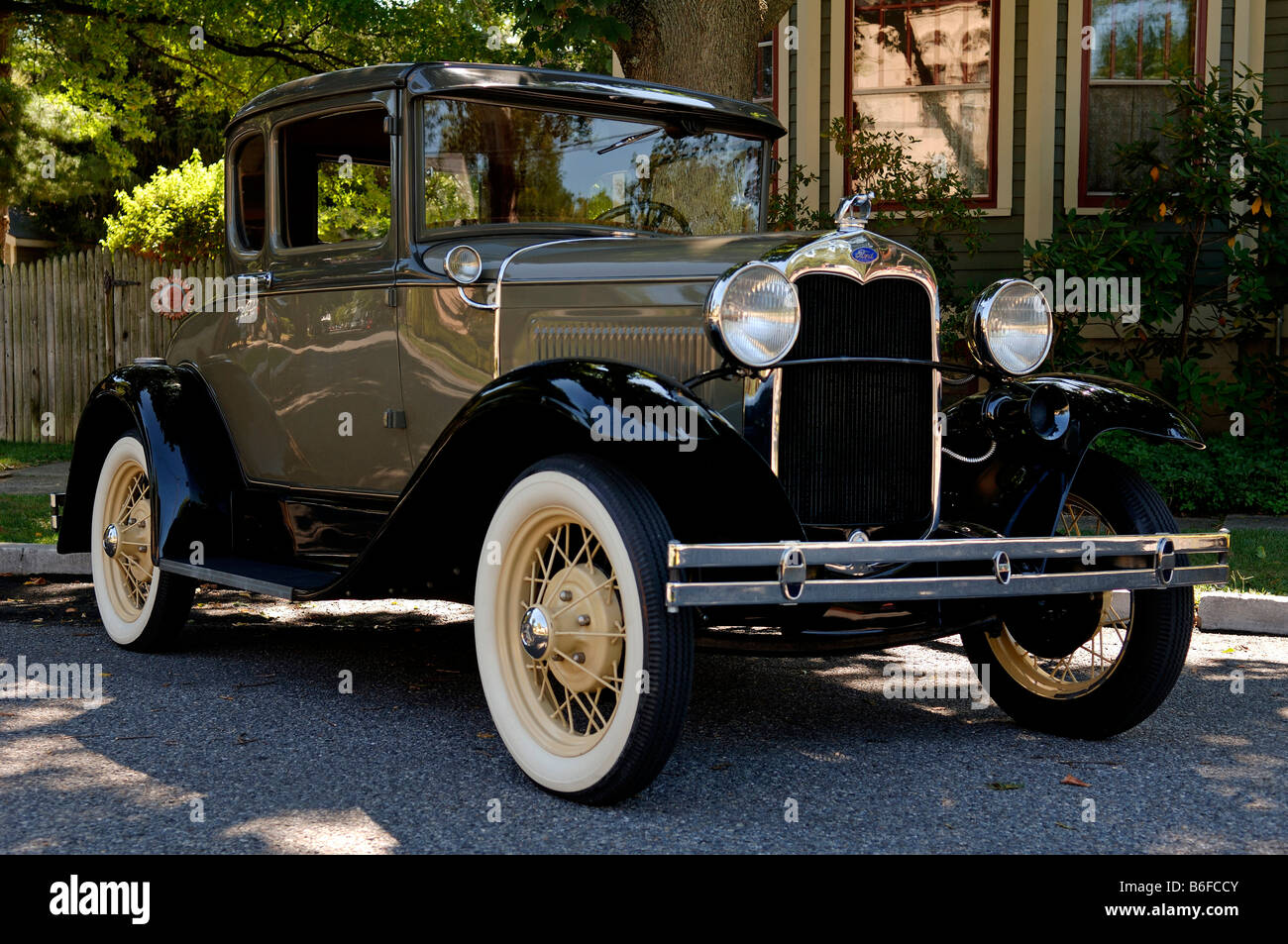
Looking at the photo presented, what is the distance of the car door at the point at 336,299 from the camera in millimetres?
4621

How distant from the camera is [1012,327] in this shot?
4.08 m

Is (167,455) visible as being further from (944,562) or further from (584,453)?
(944,562)

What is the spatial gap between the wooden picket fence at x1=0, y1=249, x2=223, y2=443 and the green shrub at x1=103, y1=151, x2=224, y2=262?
6473mm

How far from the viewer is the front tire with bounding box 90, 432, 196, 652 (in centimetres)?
520

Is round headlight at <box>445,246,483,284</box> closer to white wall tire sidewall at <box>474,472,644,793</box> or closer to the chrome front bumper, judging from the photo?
white wall tire sidewall at <box>474,472,644,793</box>

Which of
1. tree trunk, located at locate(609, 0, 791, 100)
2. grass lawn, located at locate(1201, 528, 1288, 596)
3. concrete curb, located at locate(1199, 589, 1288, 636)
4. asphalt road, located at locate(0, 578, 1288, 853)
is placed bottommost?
asphalt road, located at locate(0, 578, 1288, 853)

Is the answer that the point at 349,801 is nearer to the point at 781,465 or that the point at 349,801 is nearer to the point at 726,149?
the point at 781,465

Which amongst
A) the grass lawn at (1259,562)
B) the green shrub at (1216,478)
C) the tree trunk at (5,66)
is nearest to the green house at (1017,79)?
the green shrub at (1216,478)

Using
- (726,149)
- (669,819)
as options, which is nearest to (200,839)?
(669,819)

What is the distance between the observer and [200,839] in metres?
3.11

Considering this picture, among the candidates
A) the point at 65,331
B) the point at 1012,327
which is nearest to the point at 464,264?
the point at 1012,327

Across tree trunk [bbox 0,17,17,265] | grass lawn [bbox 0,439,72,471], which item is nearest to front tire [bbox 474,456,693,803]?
grass lawn [bbox 0,439,72,471]

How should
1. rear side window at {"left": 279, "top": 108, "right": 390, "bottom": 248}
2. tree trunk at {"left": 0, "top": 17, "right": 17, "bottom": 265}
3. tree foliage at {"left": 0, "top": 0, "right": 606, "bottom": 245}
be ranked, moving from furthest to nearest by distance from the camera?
tree trunk at {"left": 0, "top": 17, "right": 17, "bottom": 265}, tree foliage at {"left": 0, "top": 0, "right": 606, "bottom": 245}, rear side window at {"left": 279, "top": 108, "right": 390, "bottom": 248}

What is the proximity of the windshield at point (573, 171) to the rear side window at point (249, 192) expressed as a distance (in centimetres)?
103
